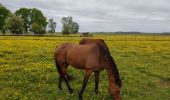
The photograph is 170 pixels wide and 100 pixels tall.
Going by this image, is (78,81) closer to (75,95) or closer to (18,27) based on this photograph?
(75,95)

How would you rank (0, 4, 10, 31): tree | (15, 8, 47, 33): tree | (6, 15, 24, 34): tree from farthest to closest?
(15, 8, 47, 33): tree, (0, 4, 10, 31): tree, (6, 15, 24, 34): tree

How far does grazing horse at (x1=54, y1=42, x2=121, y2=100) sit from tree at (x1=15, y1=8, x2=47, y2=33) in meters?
117

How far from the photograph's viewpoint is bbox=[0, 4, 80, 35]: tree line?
323 feet

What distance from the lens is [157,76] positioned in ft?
55.0

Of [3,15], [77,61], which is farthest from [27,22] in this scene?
[77,61]

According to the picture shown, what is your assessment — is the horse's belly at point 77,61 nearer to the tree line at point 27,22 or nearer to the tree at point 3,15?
the tree line at point 27,22

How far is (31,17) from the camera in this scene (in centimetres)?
13138

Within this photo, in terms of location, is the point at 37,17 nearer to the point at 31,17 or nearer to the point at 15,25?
the point at 31,17

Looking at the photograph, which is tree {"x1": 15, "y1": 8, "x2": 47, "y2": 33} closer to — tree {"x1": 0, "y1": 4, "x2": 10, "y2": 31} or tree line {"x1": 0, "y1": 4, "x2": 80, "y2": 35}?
tree line {"x1": 0, "y1": 4, "x2": 80, "y2": 35}

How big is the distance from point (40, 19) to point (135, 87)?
119 meters

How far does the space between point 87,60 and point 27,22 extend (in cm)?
12302

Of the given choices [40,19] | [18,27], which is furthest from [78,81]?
[40,19]

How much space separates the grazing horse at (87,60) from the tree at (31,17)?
117 meters

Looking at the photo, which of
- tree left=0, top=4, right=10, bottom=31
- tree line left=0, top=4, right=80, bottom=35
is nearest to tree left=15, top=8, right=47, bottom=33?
tree line left=0, top=4, right=80, bottom=35
